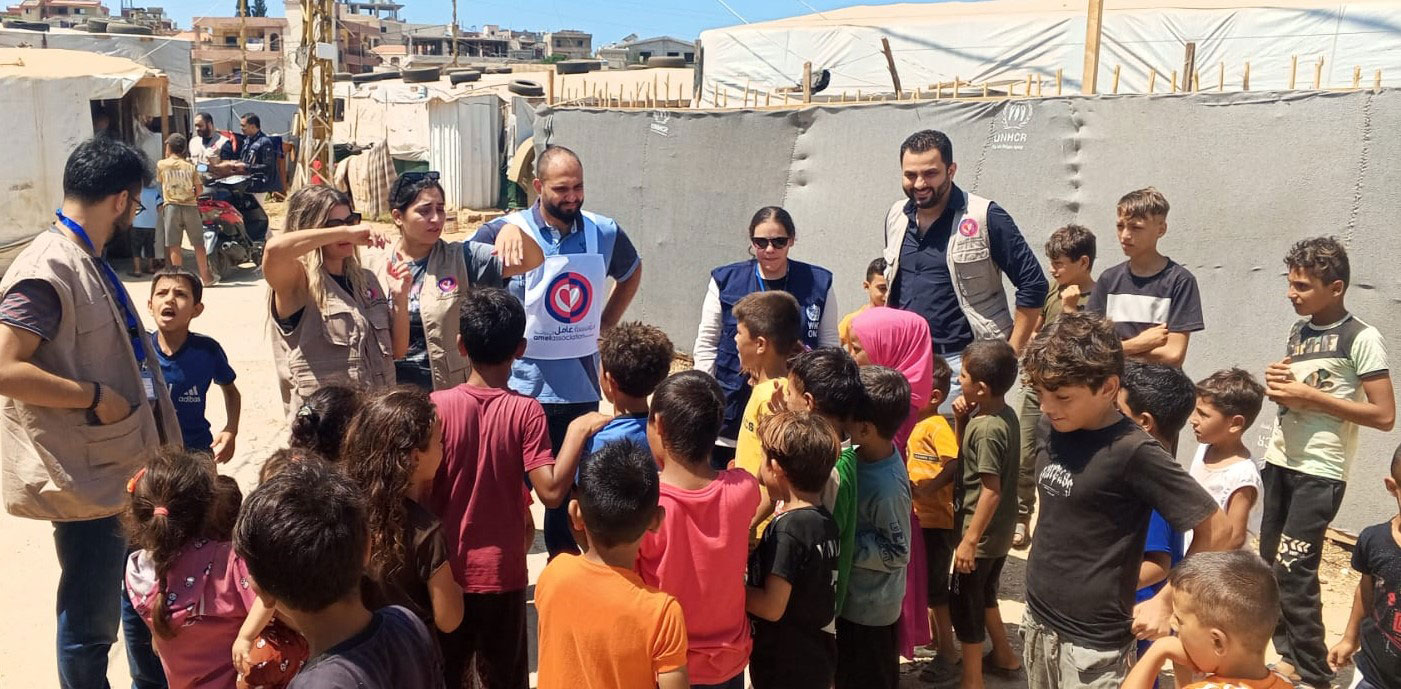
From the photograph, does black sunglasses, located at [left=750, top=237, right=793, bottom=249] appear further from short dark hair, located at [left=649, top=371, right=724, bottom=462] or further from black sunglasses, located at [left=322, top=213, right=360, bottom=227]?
black sunglasses, located at [left=322, top=213, right=360, bottom=227]

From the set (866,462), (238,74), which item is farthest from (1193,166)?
(238,74)

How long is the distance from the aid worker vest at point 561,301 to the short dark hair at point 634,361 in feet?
3.67

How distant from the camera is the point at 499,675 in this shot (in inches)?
125

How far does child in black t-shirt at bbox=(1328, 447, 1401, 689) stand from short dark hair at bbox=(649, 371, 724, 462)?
1977 mm

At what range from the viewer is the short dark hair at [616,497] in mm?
2434

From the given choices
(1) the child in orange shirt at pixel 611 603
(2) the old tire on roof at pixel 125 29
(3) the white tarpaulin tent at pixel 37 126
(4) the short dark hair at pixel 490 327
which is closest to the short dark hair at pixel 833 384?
(1) the child in orange shirt at pixel 611 603

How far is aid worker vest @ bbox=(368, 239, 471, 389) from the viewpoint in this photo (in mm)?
3885

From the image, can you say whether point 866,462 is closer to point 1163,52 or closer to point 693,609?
point 693,609

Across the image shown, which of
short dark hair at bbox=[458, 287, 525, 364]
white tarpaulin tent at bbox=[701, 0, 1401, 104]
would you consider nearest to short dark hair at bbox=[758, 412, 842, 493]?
short dark hair at bbox=[458, 287, 525, 364]

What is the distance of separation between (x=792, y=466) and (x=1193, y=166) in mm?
4141

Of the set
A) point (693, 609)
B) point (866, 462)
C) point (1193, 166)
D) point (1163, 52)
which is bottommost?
point (693, 609)

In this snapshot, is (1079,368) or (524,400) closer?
(1079,368)

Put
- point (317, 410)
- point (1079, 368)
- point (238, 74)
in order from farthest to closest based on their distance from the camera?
point (238, 74), point (317, 410), point (1079, 368)

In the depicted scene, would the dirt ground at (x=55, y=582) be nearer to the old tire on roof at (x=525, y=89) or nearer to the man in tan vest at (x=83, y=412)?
the man in tan vest at (x=83, y=412)
